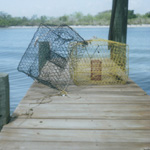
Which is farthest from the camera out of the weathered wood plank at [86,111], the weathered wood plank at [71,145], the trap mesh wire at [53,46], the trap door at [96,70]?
the trap door at [96,70]

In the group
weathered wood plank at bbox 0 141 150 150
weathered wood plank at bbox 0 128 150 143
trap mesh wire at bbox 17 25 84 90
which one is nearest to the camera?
weathered wood plank at bbox 0 141 150 150

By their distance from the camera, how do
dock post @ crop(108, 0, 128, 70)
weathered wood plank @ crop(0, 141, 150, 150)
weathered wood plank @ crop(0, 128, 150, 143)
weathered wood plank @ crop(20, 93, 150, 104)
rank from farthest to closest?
dock post @ crop(108, 0, 128, 70)
weathered wood plank @ crop(20, 93, 150, 104)
weathered wood plank @ crop(0, 128, 150, 143)
weathered wood plank @ crop(0, 141, 150, 150)

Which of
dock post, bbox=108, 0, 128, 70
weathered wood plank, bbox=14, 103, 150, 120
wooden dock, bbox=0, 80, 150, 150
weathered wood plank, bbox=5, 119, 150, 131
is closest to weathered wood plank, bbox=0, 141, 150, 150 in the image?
wooden dock, bbox=0, 80, 150, 150

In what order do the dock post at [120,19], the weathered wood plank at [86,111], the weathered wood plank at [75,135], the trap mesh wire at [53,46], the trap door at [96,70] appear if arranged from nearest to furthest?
the weathered wood plank at [75,135] < the weathered wood plank at [86,111] < the trap mesh wire at [53,46] < the trap door at [96,70] < the dock post at [120,19]

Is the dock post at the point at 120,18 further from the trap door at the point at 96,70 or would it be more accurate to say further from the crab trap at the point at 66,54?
the trap door at the point at 96,70

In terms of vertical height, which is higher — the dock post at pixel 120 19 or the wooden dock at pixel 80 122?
the dock post at pixel 120 19

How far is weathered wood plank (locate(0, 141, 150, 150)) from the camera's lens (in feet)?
7.73

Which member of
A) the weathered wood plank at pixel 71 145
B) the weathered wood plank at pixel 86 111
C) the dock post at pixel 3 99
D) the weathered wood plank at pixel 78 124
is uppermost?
the dock post at pixel 3 99

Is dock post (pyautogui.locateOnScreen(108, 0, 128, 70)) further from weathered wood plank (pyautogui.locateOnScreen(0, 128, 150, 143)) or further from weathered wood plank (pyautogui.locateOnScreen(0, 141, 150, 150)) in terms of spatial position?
weathered wood plank (pyautogui.locateOnScreen(0, 141, 150, 150))

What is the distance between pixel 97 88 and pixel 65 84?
2.06ft

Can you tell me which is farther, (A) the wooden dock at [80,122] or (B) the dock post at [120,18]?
(B) the dock post at [120,18]

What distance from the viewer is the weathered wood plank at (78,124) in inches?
110

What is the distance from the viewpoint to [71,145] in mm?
2404

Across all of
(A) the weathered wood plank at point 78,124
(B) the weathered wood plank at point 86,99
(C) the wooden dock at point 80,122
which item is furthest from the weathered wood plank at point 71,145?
(B) the weathered wood plank at point 86,99
